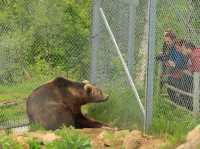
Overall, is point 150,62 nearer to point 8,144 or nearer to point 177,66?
point 177,66

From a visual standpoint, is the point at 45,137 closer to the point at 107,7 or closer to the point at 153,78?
the point at 153,78

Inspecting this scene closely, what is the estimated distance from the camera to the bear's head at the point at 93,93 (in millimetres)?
12547

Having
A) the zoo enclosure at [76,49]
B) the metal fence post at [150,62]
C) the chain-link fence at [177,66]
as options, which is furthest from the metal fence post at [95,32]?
the metal fence post at [150,62]

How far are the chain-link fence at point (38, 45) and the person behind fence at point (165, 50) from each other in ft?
10.1

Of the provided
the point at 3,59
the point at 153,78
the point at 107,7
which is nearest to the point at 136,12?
the point at 107,7

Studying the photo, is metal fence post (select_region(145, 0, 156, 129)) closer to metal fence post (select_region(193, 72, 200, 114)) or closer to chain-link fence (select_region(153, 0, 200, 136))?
chain-link fence (select_region(153, 0, 200, 136))

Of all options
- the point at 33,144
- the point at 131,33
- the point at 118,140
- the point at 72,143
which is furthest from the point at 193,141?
the point at 131,33

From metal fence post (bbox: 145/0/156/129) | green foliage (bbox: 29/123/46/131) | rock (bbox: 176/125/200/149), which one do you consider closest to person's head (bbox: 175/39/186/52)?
metal fence post (bbox: 145/0/156/129)

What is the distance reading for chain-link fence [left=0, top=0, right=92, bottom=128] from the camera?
43.3 ft

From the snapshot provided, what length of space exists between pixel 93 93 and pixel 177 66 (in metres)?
2.65

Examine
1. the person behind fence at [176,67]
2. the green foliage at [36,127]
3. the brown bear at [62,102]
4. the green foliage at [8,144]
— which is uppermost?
the person behind fence at [176,67]

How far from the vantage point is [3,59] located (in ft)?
43.2

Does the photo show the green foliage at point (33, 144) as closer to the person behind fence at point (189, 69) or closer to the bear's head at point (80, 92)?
the person behind fence at point (189, 69)

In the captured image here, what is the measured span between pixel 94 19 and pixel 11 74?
180 centimetres
